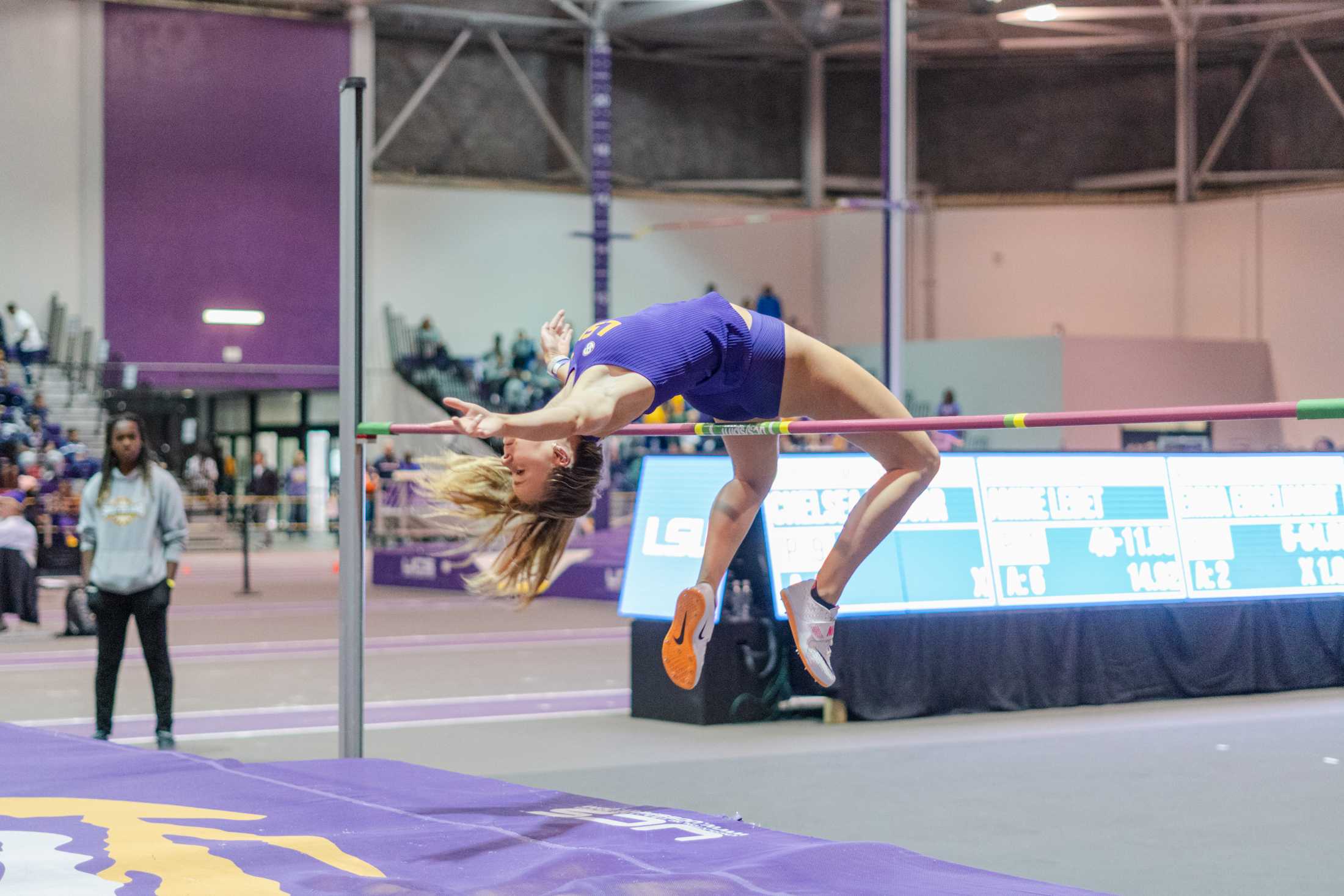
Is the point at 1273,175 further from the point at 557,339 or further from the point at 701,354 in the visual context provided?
the point at 701,354

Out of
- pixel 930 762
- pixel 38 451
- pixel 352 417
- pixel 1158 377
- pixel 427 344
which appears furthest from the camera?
pixel 427 344

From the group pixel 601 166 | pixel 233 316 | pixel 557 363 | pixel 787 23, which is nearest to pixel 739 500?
pixel 557 363

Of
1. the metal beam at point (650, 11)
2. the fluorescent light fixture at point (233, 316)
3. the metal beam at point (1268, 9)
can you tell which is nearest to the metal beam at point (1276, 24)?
the metal beam at point (1268, 9)

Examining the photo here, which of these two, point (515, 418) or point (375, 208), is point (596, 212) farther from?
point (515, 418)

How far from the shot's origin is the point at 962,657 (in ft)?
23.6

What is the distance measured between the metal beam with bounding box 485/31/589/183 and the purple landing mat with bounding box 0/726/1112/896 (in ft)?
64.2

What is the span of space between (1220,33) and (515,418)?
22214mm

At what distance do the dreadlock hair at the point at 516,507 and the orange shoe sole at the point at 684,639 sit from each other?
1.18 ft

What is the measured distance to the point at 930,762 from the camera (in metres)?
5.97

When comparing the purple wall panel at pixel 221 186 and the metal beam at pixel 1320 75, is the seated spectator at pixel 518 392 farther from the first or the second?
the metal beam at pixel 1320 75

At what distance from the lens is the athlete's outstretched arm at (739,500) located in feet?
13.9

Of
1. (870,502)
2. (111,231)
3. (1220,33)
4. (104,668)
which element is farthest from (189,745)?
(1220,33)

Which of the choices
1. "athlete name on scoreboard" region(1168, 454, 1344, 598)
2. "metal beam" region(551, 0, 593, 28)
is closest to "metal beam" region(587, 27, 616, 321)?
"metal beam" region(551, 0, 593, 28)

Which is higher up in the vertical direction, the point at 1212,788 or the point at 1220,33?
the point at 1220,33
